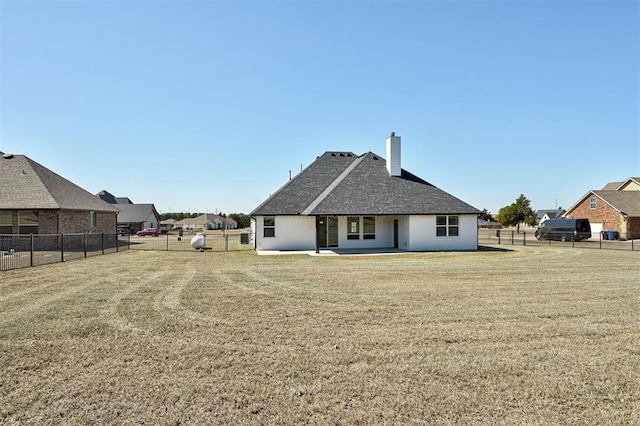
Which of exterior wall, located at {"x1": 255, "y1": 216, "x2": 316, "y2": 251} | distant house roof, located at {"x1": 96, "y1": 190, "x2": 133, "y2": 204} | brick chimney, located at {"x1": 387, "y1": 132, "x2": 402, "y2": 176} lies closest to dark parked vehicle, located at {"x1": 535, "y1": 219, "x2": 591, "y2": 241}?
brick chimney, located at {"x1": 387, "y1": 132, "x2": 402, "y2": 176}

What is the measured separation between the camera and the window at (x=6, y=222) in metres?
25.9

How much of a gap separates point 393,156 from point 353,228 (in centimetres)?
592

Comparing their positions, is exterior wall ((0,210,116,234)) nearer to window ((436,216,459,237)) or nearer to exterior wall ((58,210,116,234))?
exterior wall ((58,210,116,234))

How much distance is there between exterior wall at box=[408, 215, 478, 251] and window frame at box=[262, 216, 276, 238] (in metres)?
8.47

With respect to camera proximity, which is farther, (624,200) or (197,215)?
(197,215)

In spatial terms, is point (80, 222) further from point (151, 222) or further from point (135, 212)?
point (151, 222)

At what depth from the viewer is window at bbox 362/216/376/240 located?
2647 centimetres

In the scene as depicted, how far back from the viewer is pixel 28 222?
2614 cm

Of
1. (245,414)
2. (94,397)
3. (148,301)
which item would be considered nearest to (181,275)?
(148,301)

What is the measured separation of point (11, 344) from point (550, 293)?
11.9m

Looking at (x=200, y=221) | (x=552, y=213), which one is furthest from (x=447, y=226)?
(x=552, y=213)

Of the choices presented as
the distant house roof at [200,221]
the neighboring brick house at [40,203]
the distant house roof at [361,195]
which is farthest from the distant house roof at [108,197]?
the distant house roof at [361,195]

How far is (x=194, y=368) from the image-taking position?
5566mm

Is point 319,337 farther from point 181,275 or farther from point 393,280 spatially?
point 181,275
